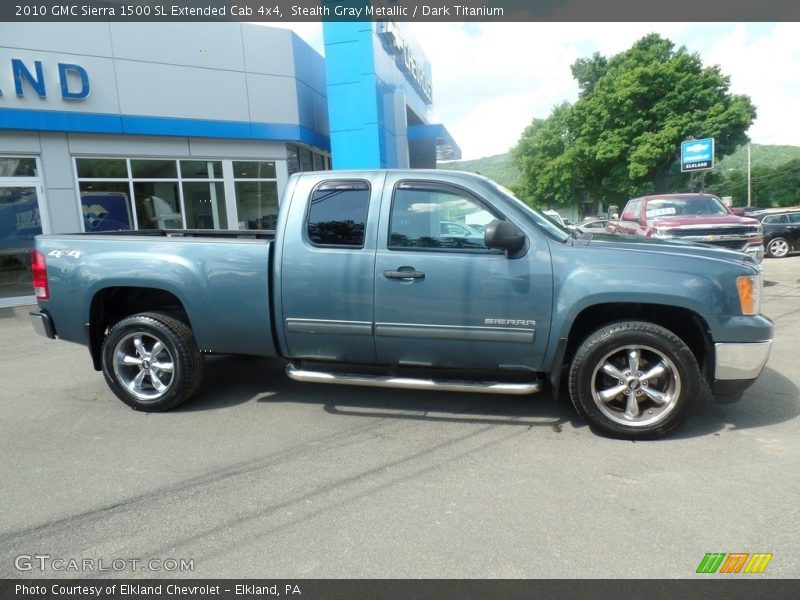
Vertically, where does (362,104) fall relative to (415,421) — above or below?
above

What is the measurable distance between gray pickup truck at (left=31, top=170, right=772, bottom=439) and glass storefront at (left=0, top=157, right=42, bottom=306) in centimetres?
858

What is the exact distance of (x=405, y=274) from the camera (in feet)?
12.9

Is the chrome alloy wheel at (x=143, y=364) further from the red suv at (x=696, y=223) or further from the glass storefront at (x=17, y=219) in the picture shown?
the glass storefront at (x=17, y=219)

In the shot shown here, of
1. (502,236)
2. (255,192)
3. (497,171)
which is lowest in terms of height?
(502,236)

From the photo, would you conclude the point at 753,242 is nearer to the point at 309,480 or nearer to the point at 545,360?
the point at 545,360

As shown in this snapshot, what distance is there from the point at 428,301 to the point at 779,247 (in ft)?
58.3

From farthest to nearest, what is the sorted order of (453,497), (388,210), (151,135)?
(151,135) → (388,210) → (453,497)

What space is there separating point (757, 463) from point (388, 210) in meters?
2.94

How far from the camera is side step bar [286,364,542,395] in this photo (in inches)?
150

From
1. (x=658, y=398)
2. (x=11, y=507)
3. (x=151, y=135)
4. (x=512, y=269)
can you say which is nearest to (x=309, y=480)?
(x=11, y=507)

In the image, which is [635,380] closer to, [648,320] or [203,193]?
[648,320]

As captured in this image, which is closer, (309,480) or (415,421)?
(309,480)

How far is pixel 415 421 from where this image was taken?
4.21 metres

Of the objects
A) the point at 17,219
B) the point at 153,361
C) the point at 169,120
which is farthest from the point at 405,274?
the point at 17,219
